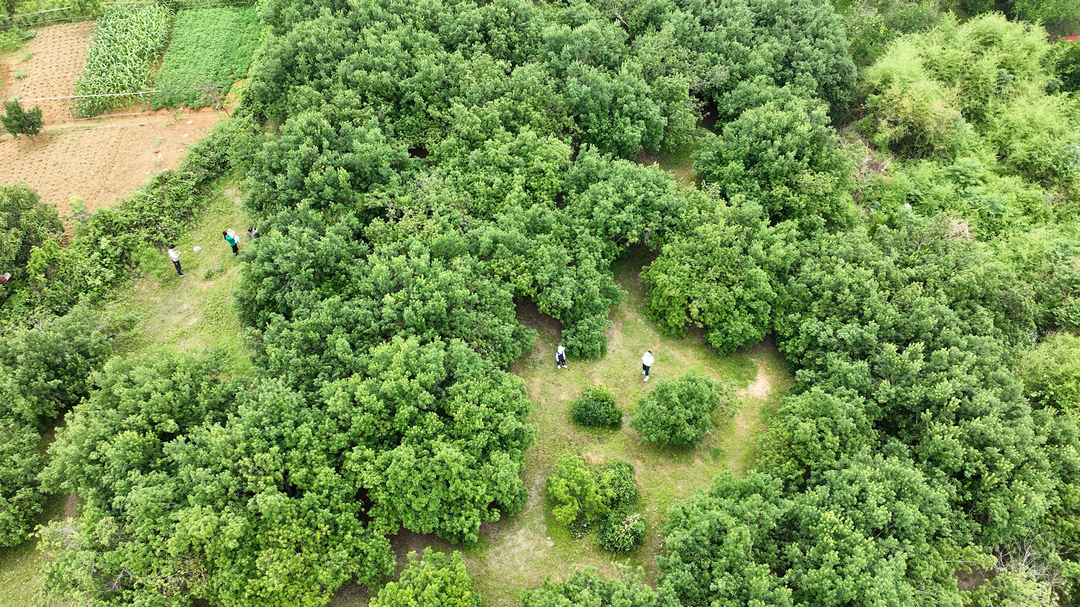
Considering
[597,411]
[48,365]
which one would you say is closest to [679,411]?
[597,411]

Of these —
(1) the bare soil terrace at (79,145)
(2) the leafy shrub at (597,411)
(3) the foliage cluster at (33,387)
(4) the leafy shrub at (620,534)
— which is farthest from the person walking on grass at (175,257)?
(4) the leafy shrub at (620,534)

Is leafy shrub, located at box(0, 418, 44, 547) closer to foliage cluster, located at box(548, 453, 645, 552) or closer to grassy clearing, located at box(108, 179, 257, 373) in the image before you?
grassy clearing, located at box(108, 179, 257, 373)

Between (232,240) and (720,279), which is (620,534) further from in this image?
(232,240)

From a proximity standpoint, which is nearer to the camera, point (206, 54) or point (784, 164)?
point (784, 164)

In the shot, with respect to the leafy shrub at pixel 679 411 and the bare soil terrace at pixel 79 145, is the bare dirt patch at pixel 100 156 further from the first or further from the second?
the leafy shrub at pixel 679 411

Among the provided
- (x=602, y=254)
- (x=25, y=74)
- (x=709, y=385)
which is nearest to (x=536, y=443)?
(x=709, y=385)

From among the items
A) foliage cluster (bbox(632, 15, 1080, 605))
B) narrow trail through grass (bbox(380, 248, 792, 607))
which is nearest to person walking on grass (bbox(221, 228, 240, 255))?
narrow trail through grass (bbox(380, 248, 792, 607))

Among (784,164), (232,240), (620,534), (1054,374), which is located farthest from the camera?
(784,164)
